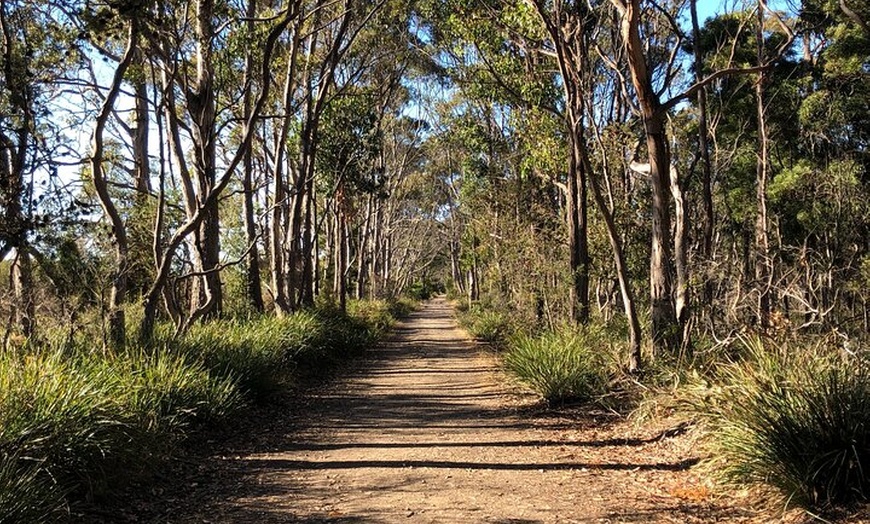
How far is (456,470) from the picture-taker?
627 centimetres

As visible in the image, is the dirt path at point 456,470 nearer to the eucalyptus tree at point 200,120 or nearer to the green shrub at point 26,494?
the green shrub at point 26,494

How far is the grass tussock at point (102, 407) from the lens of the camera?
440 centimetres

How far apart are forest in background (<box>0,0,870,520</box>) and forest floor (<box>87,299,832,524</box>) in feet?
1.92

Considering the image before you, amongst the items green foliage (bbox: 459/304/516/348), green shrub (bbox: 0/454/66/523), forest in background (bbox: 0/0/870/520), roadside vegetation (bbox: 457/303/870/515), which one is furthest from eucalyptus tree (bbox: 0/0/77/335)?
green foliage (bbox: 459/304/516/348)

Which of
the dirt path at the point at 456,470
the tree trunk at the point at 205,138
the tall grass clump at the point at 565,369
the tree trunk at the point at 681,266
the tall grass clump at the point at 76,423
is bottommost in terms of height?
the dirt path at the point at 456,470

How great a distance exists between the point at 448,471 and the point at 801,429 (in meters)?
3.08

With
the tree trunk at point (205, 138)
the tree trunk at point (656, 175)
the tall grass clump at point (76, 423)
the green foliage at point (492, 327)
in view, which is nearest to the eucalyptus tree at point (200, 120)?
the tree trunk at point (205, 138)

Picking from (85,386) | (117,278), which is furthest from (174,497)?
(117,278)

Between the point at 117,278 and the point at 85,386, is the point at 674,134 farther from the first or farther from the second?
the point at 85,386

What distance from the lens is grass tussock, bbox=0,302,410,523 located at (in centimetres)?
440

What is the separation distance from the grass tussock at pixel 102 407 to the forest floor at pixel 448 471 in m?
0.43

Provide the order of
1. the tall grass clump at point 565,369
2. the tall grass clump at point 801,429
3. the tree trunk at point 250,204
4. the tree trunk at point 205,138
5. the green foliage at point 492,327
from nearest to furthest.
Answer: the tall grass clump at point 801,429
the tall grass clump at point 565,369
the tree trunk at point 205,138
the tree trunk at point 250,204
the green foliage at point 492,327

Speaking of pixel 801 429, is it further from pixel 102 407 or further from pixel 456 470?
pixel 102 407

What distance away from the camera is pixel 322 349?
46.1 ft
